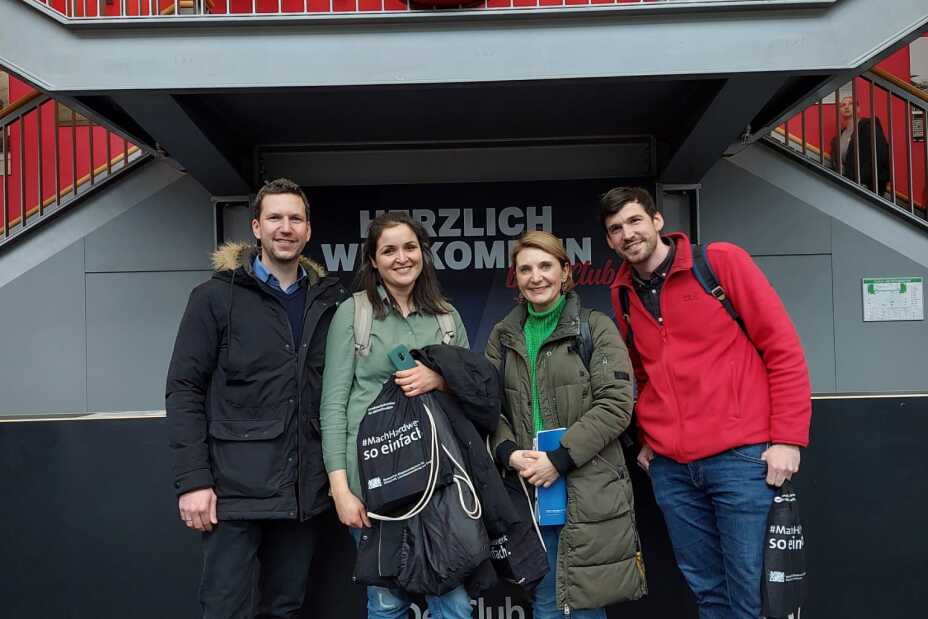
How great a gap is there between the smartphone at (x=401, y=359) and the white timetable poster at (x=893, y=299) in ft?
17.4

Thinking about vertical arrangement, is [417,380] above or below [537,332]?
below

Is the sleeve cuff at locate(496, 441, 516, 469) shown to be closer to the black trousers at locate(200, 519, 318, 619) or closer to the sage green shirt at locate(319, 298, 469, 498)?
the sage green shirt at locate(319, 298, 469, 498)

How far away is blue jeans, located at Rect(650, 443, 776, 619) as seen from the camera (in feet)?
7.34

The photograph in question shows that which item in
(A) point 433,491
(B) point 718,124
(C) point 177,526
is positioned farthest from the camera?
(B) point 718,124

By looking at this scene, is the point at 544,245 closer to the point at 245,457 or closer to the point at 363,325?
the point at 363,325

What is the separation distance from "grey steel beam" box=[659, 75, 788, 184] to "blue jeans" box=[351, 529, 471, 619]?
118 inches

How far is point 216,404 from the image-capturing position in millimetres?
2227

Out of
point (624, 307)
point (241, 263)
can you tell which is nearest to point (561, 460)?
point (624, 307)

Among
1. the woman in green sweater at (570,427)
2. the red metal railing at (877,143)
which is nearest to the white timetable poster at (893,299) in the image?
the red metal railing at (877,143)

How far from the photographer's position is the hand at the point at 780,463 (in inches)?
86.7

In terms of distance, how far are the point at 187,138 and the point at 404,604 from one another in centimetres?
357

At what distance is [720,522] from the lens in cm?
230

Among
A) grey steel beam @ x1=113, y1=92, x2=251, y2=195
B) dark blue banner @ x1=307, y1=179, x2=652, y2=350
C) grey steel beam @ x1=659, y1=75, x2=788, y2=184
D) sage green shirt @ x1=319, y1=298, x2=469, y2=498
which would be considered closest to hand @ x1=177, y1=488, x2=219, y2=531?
sage green shirt @ x1=319, y1=298, x2=469, y2=498

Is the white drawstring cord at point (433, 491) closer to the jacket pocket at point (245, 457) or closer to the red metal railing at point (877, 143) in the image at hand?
the jacket pocket at point (245, 457)
